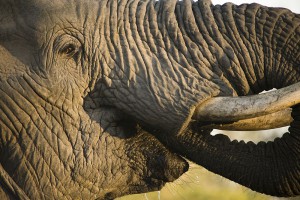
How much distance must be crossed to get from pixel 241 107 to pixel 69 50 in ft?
3.48

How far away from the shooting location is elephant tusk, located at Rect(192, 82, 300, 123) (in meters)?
4.82

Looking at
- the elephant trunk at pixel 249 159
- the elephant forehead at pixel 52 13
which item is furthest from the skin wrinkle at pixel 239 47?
the elephant forehead at pixel 52 13

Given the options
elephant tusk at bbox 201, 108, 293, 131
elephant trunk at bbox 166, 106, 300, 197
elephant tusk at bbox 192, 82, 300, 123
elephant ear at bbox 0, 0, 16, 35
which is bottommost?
elephant trunk at bbox 166, 106, 300, 197

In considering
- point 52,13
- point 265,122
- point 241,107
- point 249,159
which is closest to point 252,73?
point 241,107

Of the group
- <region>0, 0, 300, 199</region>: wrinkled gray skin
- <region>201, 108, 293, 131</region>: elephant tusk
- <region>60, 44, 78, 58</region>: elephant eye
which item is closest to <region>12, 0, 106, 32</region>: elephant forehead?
<region>0, 0, 300, 199</region>: wrinkled gray skin

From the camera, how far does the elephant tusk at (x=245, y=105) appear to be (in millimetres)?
4820

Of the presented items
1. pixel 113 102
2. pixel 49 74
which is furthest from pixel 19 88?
pixel 113 102

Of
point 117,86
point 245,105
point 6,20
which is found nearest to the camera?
point 245,105

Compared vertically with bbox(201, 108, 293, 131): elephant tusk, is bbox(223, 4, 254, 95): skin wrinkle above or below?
above

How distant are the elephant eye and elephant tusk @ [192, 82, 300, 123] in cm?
79

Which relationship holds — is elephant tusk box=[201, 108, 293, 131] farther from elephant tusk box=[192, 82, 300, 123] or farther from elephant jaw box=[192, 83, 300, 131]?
elephant tusk box=[192, 82, 300, 123]

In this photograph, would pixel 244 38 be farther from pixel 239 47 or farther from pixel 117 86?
pixel 117 86

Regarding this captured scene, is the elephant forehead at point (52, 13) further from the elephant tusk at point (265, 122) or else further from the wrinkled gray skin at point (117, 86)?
the elephant tusk at point (265, 122)

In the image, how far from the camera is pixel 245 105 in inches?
193
